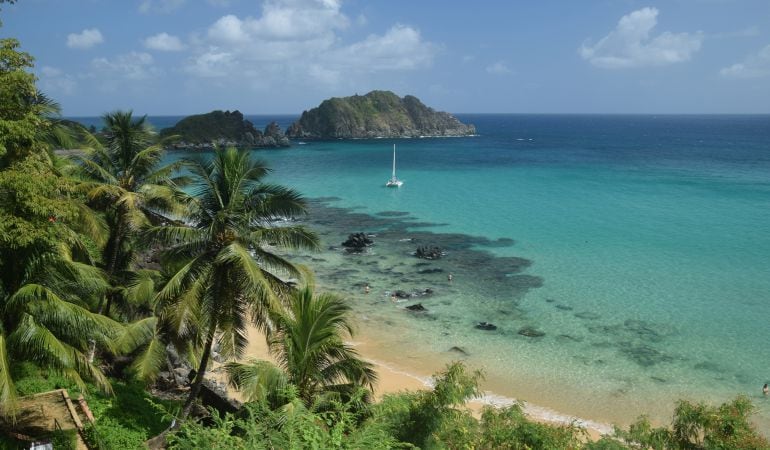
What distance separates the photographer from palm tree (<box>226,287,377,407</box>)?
11.0 m

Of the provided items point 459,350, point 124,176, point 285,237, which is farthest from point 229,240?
point 459,350

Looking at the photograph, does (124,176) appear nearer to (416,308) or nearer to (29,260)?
(29,260)

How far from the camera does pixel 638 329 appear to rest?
1029 inches

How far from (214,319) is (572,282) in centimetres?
2547

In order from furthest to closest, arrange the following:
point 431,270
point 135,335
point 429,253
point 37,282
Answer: point 429,253 < point 431,270 < point 135,335 < point 37,282

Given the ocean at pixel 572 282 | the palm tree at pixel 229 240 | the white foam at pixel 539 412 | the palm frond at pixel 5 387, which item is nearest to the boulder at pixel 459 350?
the ocean at pixel 572 282

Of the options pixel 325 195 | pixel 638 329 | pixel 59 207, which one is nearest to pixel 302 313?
pixel 59 207

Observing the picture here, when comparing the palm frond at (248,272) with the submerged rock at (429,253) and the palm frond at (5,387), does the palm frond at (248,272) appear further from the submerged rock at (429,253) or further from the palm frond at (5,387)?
the submerged rock at (429,253)

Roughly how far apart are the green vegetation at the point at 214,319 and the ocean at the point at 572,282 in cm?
984

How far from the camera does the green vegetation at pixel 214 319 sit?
9812 mm

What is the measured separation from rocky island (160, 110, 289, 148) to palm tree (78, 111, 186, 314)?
10133cm

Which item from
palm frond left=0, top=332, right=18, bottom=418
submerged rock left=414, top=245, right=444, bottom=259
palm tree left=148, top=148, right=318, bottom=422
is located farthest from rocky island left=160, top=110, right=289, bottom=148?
palm frond left=0, top=332, right=18, bottom=418

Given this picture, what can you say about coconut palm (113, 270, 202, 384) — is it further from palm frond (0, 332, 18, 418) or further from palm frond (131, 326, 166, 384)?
palm frond (0, 332, 18, 418)

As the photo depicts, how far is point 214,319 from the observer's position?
11.9 meters
